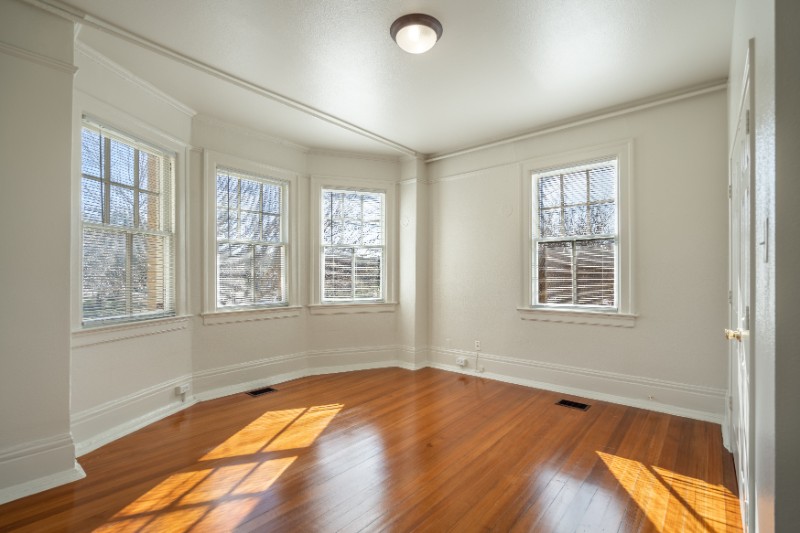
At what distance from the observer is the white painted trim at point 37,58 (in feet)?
7.61

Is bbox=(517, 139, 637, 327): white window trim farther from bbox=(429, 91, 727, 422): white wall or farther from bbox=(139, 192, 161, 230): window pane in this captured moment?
bbox=(139, 192, 161, 230): window pane

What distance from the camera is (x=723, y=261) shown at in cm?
340

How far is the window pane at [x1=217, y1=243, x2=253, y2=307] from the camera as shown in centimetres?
434

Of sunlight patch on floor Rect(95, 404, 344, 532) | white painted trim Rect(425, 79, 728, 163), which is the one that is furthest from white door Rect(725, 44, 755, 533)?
sunlight patch on floor Rect(95, 404, 344, 532)

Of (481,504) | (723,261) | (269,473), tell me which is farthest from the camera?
(723,261)

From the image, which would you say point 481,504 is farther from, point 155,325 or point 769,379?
point 155,325

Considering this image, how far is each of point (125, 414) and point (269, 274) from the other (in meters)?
1.98

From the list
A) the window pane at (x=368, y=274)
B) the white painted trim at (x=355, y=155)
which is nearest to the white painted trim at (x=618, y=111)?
the white painted trim at (x=355, y=155)

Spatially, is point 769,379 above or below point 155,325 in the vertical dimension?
above

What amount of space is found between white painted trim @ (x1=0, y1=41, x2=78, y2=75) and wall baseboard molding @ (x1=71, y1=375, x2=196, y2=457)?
7.72 ft

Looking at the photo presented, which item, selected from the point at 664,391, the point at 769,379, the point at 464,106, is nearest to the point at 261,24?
the point at 464,106

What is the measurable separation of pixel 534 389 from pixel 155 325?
3.84 m

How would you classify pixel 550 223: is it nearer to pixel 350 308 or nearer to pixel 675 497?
pixel 350 308

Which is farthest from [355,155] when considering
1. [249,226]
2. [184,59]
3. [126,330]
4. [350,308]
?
[126,330]
